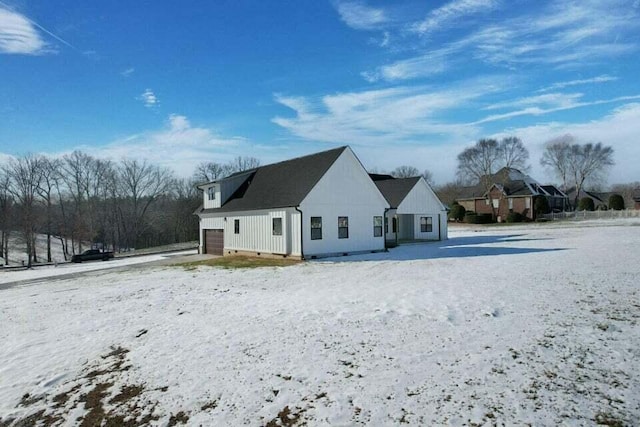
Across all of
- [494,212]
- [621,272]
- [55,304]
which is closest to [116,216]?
[55,304]

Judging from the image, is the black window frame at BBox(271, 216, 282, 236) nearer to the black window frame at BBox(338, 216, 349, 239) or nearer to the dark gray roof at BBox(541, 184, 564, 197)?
the black window frame at BBox(338, 216, 349, 239)

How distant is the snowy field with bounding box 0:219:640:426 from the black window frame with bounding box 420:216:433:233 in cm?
1748

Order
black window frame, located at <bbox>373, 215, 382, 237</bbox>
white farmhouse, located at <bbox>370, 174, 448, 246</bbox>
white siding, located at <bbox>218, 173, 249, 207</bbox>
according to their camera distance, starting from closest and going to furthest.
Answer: black window frame, located at <bbox>373, 215, 382, 237</bbox> → white siding, located at <bbox>218, 173, 249, 207</bbox> → white farmhouse, located at <bbox>370, 174, 448, 246</bbox>

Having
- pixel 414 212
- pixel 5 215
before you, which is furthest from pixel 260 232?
pixel 5 215

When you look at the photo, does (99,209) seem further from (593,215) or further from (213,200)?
(593,215)

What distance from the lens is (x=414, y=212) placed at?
2881cm

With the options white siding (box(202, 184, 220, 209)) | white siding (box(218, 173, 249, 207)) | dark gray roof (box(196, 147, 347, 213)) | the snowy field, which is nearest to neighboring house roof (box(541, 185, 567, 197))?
dark gray roof (box(196, 147, 347, 213))

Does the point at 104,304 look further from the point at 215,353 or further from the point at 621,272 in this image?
the point at 621,272

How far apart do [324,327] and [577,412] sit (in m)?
4.35

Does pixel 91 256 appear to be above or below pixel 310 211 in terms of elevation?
below

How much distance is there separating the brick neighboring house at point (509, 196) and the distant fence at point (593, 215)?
2.72 m

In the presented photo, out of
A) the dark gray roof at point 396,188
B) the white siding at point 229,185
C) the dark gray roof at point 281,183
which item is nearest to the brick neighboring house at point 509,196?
the dark gray roof at point 396,188

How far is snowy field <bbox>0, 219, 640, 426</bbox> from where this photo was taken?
4629 millimetres

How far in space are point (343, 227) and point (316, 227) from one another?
1832mm
